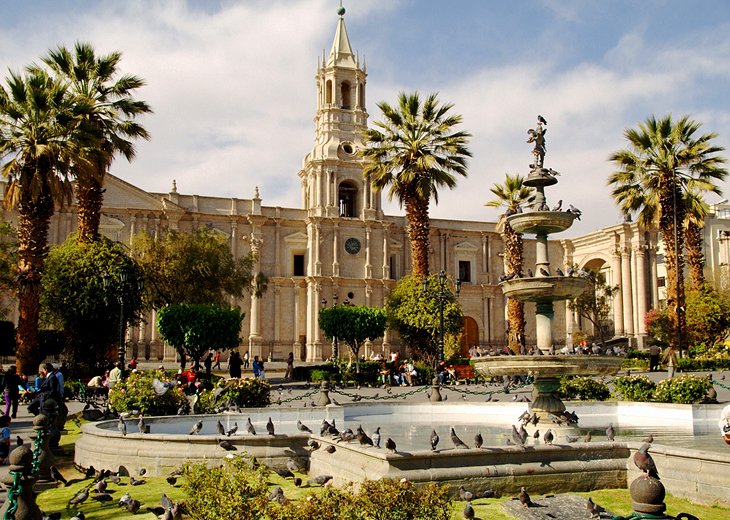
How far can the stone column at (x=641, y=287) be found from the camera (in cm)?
4344

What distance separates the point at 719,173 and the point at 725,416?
25.4 meters

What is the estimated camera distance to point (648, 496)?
3176mm

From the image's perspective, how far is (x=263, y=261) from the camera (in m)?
42.2

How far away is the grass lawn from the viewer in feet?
21.5

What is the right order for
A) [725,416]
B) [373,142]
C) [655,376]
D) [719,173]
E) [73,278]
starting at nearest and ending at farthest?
1. [725,416]
2. [73,278]
3. [655,376]
4. [719,173]
5. [373,142]

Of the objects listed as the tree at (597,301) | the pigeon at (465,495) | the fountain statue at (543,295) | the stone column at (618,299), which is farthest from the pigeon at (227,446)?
the stone column at (618,299)

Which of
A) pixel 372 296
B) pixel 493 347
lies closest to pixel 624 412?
pixel 372 296

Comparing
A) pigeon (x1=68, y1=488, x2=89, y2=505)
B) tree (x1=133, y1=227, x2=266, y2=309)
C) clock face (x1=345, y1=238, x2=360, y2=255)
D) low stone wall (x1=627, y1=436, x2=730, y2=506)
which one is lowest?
pigeon (x1=68, y1=488, x2=89, y2=505)

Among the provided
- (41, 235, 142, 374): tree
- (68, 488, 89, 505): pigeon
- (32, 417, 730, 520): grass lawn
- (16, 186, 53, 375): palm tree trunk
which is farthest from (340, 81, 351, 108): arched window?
(68, 488, 89, 505): pigeon

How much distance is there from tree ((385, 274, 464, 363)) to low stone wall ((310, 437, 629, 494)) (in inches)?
736

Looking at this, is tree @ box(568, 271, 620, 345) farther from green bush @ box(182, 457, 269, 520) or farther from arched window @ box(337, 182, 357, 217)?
green bush @ box(182, 457, 269, 520)

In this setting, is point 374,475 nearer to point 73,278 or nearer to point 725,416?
point 725,416

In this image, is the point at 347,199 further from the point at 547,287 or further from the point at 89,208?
the point at 547,287

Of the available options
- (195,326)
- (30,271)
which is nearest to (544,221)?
(30,271)
